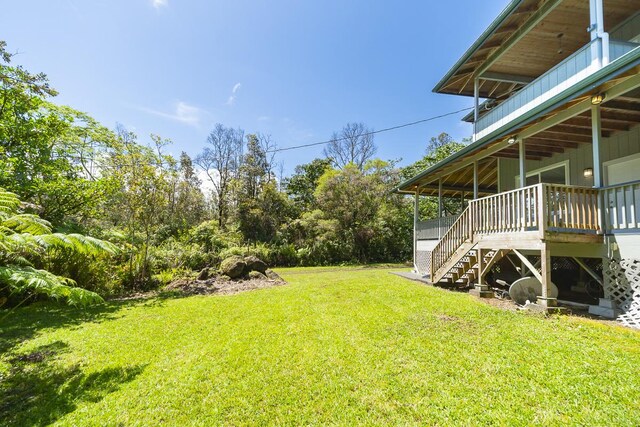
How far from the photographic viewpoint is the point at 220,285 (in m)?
9.48

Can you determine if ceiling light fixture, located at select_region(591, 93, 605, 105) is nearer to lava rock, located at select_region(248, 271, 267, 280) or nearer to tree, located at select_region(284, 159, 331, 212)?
lava rock, located at select_region(248, 271, 267, 280)

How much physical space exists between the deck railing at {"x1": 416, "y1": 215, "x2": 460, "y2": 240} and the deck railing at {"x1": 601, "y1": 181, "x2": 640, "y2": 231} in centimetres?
438

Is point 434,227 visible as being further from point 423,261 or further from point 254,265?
point 254,265

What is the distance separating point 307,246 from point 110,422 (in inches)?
634

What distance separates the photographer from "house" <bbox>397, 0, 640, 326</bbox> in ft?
16.7

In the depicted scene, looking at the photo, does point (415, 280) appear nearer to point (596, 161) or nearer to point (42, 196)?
point (596, 161)

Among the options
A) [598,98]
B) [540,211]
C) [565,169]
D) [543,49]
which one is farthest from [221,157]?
[598,98]

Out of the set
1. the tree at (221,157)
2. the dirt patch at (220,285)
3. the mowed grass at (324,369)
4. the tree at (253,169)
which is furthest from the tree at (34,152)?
the tree at (221,157)

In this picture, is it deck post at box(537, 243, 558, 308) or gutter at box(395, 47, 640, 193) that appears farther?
deck post at box(537, 243, 558, 308)

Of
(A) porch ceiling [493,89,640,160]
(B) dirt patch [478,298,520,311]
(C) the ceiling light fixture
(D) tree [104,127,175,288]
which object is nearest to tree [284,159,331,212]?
(D) tree [104,127,175,288]

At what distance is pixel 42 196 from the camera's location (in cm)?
805

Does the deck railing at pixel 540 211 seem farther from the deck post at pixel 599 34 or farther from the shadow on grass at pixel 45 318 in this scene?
the shadow on grass at pixel 45 318

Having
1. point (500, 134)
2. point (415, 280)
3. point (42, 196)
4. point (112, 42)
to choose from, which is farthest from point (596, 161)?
point (112, 42)

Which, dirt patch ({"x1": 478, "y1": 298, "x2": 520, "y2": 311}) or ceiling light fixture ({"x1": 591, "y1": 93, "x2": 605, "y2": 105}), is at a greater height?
ceiling light fixture ({"x1": 591, "y1": 93, "x2": 605, "y2": 105})
